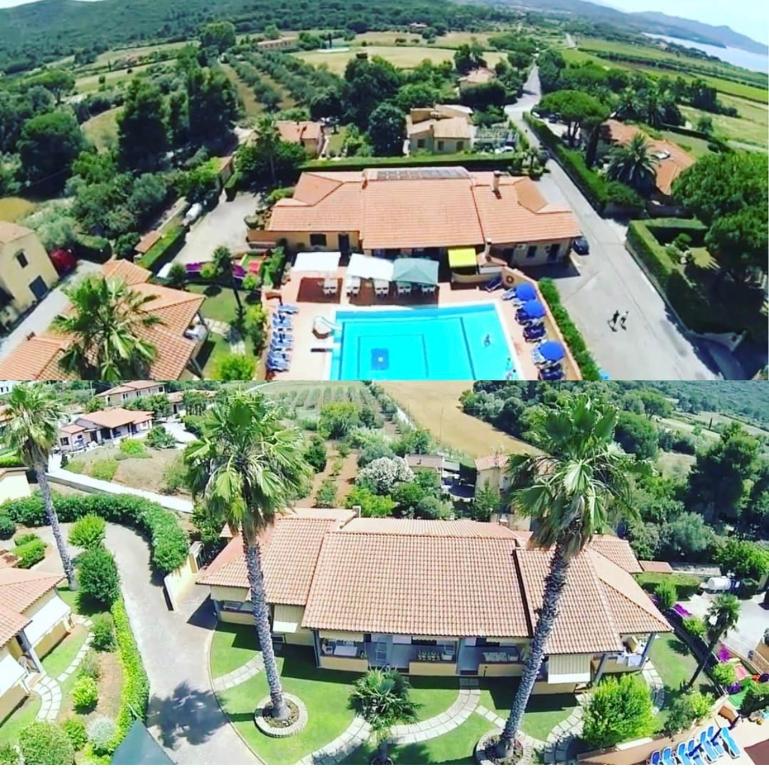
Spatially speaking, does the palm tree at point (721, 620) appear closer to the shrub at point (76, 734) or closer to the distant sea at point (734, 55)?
the shrub at point (76, 734)

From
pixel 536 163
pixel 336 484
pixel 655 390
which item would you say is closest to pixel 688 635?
pixel 655 390

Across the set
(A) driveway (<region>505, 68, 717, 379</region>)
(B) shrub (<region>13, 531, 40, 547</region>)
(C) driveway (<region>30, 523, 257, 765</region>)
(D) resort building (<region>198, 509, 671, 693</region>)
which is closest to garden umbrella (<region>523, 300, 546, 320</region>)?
(A) driveway (<region>505, 68, 717, 379</region>)

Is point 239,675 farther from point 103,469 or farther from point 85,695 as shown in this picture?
point 103,469

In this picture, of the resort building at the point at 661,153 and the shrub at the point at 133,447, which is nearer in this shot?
the shrub at the point at 133,447

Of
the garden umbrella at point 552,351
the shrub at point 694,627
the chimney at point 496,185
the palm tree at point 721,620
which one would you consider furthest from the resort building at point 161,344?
the shrub at point 694,627

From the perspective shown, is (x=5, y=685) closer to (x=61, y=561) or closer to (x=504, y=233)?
(x=61, y=561)

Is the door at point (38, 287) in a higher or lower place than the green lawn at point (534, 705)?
higher
